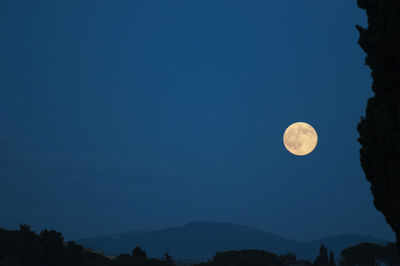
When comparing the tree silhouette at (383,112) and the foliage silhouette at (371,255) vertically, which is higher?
the tree silhouette at (383,112)

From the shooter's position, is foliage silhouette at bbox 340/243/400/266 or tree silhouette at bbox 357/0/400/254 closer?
tree silhouette at bbox 357/0/400/254

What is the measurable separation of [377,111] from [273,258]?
49702 millimetres

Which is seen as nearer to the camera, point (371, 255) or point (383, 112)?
point (383, 112)

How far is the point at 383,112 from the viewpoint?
15312 millimetres

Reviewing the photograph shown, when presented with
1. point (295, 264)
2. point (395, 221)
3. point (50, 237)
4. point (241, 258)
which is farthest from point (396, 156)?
point (295, 264)

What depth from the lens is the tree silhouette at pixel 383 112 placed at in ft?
47.2

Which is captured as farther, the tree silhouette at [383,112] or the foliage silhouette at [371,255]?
the foliage silhouette at [371,255]

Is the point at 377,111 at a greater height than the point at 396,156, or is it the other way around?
the point at 377,111

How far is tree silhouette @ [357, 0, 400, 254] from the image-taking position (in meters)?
14.4

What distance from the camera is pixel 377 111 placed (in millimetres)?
15406

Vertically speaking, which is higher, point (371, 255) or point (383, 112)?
point (383, 112)

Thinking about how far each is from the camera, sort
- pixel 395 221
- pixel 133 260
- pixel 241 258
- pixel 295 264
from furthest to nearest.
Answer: pixel 295 264
pixel 241 258
pixel 133 260
pixel 395 221

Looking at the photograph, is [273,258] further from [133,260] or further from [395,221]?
[395,221]

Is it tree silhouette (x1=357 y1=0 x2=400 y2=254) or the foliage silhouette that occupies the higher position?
tree silhouette (x1=357 y1=0 x2=400 y2=254)
